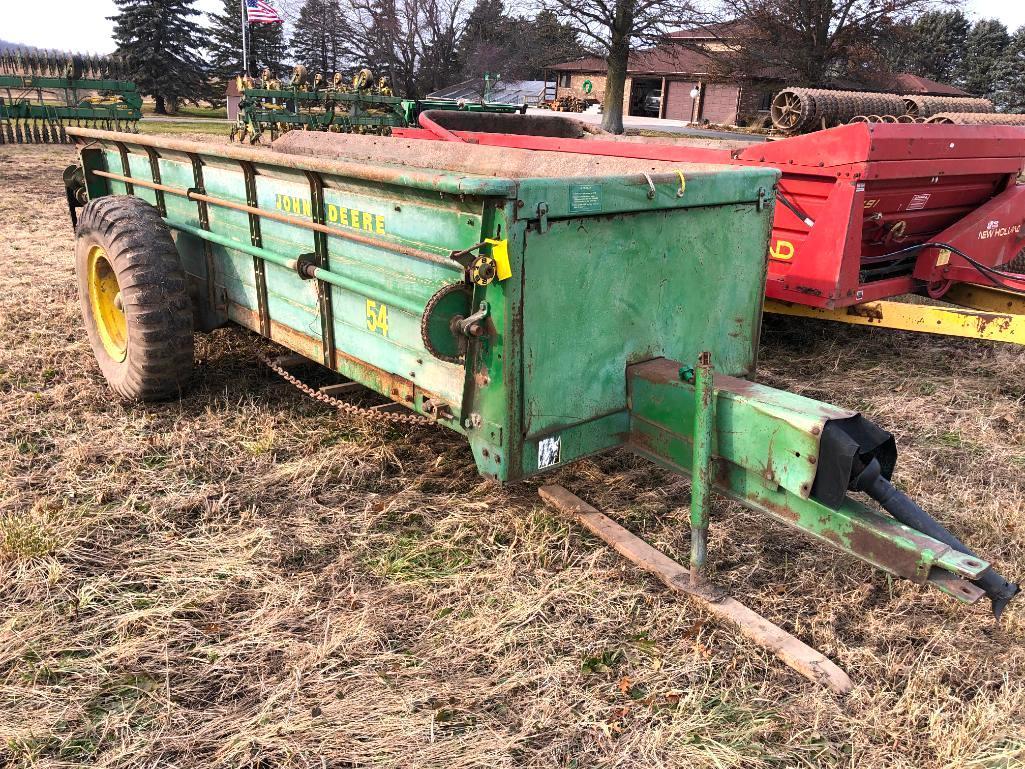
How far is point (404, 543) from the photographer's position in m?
3.17

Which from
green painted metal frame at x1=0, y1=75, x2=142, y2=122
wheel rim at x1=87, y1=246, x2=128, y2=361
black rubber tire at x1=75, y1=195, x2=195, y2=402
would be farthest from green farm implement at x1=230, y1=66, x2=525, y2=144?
black rubber tire at x1=75, y1=195, x2=195, y2=402

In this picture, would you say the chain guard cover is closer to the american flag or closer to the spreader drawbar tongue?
the spreader drawbar tongue

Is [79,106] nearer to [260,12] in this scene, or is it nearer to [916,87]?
[260,12]

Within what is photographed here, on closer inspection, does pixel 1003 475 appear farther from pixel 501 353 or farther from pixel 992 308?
pixel 501 353

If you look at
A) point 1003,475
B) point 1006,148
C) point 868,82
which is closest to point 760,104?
point 868,82

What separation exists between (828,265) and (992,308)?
4.89ft

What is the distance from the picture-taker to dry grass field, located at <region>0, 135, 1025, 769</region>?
2.23 metres

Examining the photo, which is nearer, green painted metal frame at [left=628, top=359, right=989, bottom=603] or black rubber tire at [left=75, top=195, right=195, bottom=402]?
green painted metal frame at [left=628, top=359, right=989, bottom=603]

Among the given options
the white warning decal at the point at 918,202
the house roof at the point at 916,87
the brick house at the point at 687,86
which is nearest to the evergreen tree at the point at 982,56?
the brick house at the point at 687,86

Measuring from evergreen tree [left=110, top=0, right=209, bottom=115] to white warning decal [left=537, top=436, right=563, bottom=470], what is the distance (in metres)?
39.8

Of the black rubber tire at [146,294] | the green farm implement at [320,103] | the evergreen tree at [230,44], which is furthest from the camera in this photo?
the evergreen tree at [230,44]

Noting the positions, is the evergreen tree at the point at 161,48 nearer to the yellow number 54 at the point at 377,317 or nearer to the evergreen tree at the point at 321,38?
the evergreen tree at the point at 321,38

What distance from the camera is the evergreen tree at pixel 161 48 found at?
3706cm

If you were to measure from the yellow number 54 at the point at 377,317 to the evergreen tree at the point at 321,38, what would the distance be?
45973 mm
